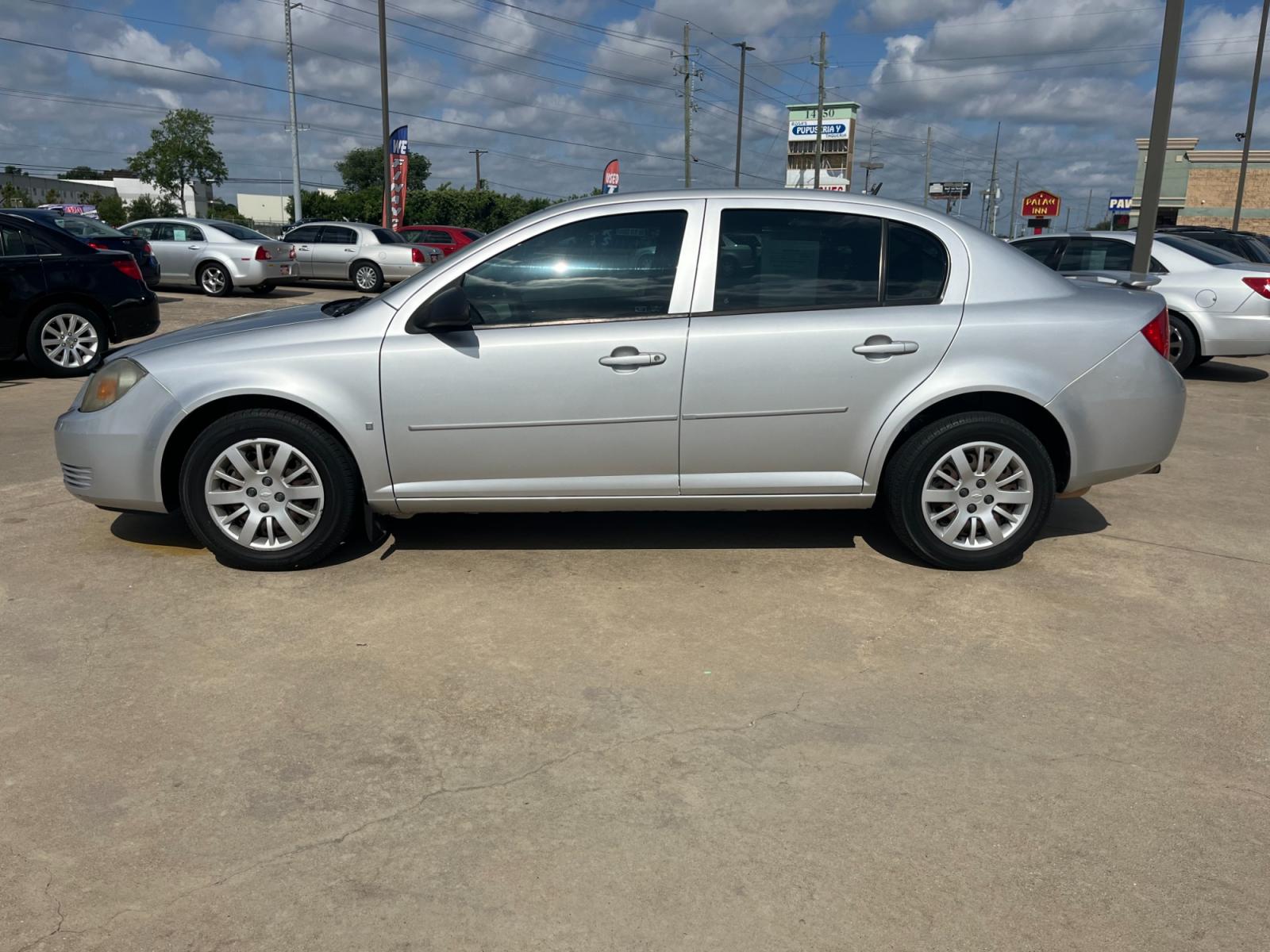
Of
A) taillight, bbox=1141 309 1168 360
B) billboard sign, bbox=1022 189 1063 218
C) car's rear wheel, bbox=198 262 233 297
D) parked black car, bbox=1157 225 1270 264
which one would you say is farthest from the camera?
billboard sign, bbox=1022 189 1063 218

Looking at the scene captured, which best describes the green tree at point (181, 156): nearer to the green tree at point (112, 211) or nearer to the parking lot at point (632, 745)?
the green tree at point (112, 211)

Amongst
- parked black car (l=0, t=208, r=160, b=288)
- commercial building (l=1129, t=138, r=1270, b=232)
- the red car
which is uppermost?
commercial building (l=1129, t=138, r=1270, b=232)

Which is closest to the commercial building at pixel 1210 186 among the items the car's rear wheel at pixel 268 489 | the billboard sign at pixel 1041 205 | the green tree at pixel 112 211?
the billboard sign at pixel 1041 205

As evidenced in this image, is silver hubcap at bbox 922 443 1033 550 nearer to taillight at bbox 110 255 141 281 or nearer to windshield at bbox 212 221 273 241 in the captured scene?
taillight at bbox 110 255 141 281

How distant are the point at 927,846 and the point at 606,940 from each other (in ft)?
3.05

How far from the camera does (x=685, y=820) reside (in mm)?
2854

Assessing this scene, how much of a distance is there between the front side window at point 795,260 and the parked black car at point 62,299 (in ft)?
26.5

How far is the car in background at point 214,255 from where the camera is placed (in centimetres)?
1927

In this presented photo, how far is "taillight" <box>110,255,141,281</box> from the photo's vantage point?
10.4m

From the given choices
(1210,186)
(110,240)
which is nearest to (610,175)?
(110,240)

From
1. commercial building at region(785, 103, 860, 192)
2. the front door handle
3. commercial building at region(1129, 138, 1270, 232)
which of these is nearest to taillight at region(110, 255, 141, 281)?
the front door handle

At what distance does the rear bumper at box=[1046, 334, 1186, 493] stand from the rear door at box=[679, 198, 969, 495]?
2.29ft

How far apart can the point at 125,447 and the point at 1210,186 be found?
221 feet

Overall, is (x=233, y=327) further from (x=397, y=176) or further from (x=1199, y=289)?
(x=397, y=176)
